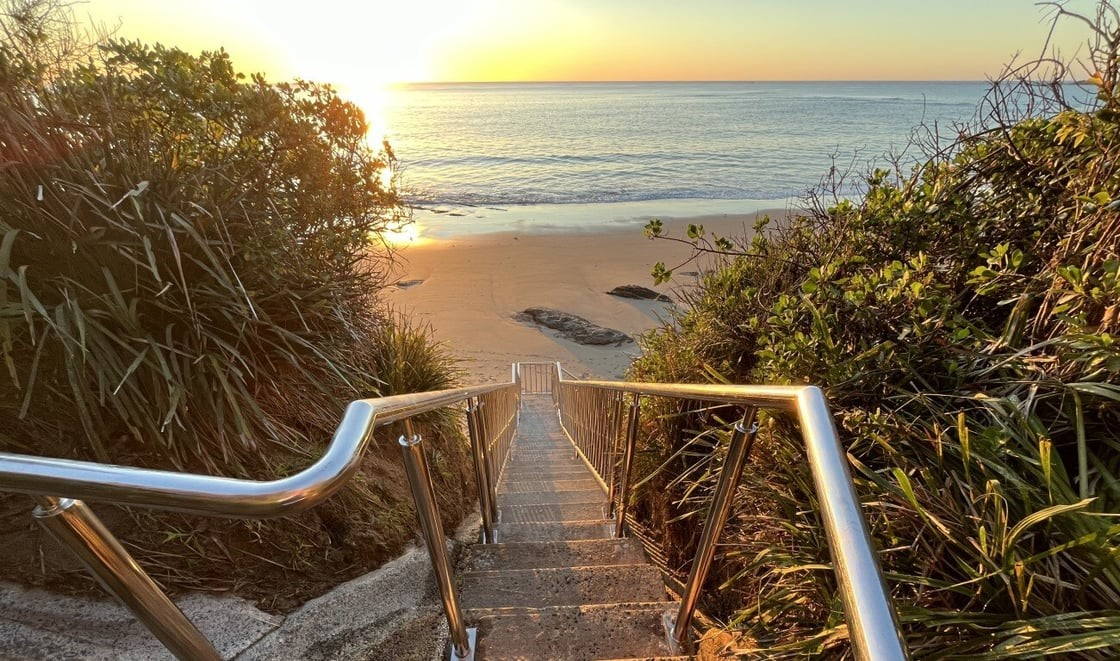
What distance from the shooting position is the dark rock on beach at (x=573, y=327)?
1099cm

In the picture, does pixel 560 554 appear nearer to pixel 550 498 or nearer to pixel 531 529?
pixel 531 529

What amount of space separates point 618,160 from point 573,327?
69.8 feet

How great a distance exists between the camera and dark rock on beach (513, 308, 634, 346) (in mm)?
10992

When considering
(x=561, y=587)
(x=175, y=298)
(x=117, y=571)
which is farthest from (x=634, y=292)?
(x=117, y=571)

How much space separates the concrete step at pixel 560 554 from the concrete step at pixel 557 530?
0.62 meters

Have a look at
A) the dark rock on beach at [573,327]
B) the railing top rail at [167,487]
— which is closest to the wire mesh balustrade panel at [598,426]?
the railing top rail at [167,487]

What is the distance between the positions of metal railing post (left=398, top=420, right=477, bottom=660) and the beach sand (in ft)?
22.7

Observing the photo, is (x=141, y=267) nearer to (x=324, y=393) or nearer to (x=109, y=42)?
(x=324, y=393)

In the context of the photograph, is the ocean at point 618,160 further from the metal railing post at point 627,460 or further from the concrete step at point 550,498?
the concrete step at point 550,498

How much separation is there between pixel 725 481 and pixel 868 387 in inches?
34.1

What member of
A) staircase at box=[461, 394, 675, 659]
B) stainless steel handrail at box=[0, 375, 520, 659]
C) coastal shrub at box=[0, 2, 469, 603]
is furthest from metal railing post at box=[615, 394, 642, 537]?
stainless steel handrail at box=[0, 375, 520, 659]

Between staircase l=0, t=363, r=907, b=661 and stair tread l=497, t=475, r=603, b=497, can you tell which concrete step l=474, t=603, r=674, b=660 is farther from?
stair tread l=497, t=475, r=603, b=497

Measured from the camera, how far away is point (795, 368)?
90.9 inches

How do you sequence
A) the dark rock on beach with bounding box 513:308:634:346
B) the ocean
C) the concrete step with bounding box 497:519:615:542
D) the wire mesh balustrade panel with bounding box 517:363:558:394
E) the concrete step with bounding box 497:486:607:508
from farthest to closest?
the ocean < the dark rock on beach with bounding box 513:308:634:346 < the wire mesh balustrade panel with bounding box 517:363:558:394 < the concrete step with bounding box 497:486:607:508 < the concrete step with bounding box 497:519:615:542
